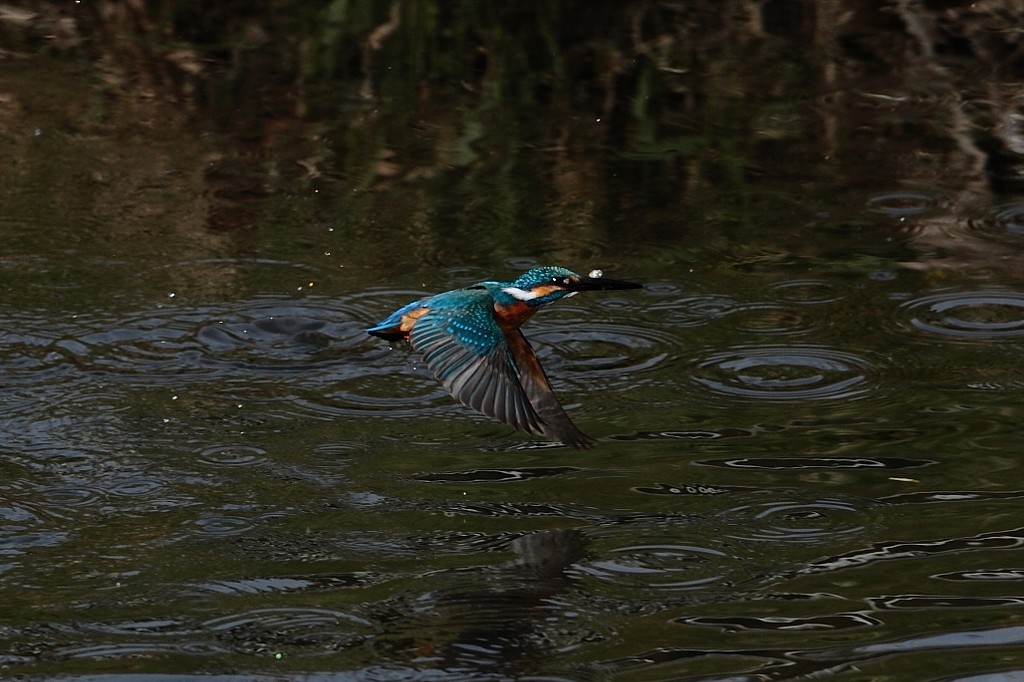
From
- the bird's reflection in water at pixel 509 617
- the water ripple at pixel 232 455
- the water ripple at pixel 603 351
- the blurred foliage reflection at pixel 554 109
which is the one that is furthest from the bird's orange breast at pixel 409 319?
the blurred foliage reflection at pixel 554 109

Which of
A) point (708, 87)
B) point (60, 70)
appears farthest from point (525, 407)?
point (60, 70)

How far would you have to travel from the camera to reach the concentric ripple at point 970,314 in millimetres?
6184

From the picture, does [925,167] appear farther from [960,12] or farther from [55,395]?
[55,395]

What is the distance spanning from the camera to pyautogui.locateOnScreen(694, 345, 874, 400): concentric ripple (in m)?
5.73

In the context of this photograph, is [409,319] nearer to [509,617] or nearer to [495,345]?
[495,345]

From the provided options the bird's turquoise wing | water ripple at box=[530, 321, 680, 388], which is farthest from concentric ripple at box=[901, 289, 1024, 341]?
the bird's turquoise wing

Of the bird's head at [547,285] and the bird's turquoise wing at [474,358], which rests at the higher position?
the bird's head at [547,285]

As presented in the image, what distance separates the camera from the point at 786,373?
588 centimetres

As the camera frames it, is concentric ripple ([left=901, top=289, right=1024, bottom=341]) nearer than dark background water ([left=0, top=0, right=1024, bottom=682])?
No

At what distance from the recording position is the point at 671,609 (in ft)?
14.0

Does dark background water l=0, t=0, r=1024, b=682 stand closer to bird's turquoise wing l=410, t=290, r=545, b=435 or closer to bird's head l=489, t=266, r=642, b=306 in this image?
bird's turquoise wing l=410, t=290, r=545, b=435

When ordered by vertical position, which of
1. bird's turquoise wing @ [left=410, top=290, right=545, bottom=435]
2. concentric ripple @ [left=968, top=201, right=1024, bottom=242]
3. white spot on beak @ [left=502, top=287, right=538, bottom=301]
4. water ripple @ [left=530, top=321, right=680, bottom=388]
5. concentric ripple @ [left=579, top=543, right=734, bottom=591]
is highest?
white spot on beak @ [left=502, top=287, right=538, bottom=301]

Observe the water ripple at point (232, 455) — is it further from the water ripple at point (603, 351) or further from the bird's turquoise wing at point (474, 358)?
the water ripple at point (603, 351)

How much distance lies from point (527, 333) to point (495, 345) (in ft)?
4.03
